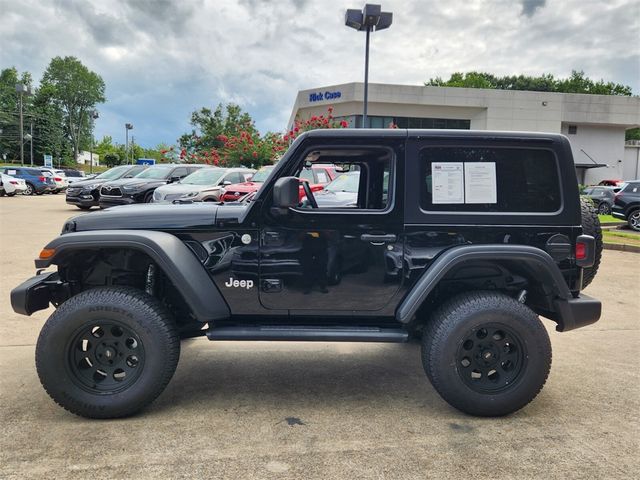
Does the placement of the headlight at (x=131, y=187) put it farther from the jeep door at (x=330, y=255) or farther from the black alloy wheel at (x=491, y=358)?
the black alloy wheel at (x=491, y=358)

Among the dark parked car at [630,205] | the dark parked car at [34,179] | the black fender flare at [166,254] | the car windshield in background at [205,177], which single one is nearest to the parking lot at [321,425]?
the black fender flare at [166,254]

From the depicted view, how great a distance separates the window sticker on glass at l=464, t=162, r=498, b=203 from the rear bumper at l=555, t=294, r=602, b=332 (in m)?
0.86

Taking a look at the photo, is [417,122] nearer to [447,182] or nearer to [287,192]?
[447,182]

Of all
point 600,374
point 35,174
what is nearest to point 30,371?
point 600,374

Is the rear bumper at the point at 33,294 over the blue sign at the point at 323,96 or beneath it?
beneath

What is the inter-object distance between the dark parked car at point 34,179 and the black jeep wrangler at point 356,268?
27.4 m

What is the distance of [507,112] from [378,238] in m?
42.2

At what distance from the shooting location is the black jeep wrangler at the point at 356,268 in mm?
3166

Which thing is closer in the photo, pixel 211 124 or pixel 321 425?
pixel 321 425

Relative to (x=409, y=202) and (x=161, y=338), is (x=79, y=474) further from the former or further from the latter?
(x=409, y=202)

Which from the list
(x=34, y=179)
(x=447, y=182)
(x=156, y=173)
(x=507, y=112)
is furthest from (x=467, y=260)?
(x=507, y=112)

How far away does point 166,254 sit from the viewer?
313 centimetres

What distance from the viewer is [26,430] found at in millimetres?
3037

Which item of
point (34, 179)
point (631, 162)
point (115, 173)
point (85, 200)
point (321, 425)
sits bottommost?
point (321, 425)
